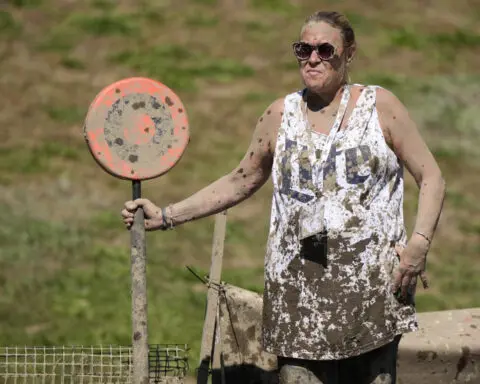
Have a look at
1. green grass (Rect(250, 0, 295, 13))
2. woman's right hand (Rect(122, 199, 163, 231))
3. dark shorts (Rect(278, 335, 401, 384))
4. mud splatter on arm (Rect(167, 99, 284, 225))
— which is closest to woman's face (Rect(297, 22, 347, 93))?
mud splatter on arm (Rect(167, 99, 284, 225))

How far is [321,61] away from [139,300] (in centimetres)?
112

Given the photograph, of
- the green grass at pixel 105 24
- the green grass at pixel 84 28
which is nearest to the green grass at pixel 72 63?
the green grass at pixel 84 28

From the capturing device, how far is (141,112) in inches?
181

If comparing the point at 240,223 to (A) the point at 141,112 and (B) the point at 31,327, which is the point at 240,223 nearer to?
(B) the point at 31,327

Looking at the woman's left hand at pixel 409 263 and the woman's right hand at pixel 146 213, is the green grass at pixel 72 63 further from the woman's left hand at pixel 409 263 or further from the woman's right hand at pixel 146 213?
the woman's left hand at pixel 409 263

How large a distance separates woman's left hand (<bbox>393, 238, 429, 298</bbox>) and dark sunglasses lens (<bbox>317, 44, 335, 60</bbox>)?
71 centimetres

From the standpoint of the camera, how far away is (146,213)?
15.2 feet

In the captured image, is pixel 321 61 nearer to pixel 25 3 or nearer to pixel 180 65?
pixel 180 65

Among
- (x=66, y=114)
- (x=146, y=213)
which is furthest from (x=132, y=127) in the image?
(x=66, y=114)

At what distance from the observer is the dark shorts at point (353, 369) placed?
14.4 feet

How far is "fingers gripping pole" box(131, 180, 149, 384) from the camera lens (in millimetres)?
4586

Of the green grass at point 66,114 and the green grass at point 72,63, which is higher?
the green grass at point 72,63

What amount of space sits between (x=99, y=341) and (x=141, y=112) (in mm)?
3000

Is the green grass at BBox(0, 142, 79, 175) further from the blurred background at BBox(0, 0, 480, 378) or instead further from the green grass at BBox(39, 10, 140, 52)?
the green grass at BBox(39, 10, 140, 52)
